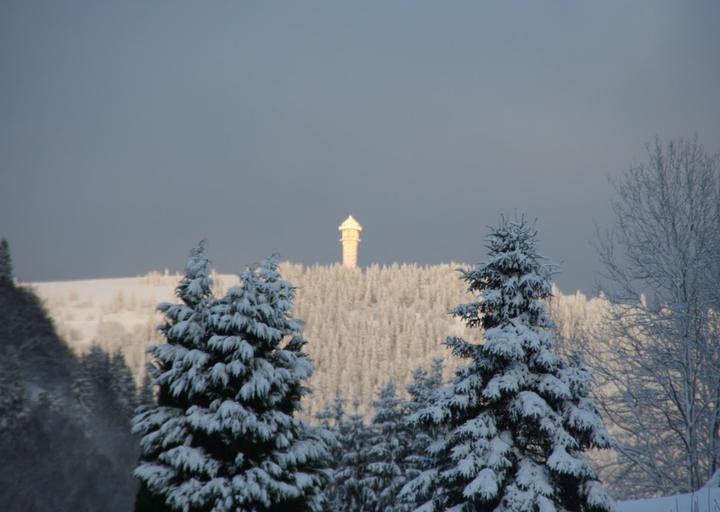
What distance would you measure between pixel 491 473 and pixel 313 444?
16.6 ft

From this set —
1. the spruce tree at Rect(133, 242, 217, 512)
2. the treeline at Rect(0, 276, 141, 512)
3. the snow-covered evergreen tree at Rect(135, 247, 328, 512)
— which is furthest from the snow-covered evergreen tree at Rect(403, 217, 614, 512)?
the treeline at Rect(0, 276, 141, 512)

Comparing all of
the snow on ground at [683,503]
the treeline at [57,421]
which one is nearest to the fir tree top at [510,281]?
the snow on ground at [683,503]

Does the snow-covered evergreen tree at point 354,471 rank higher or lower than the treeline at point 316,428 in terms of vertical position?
lower

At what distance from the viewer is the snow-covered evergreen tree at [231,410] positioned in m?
14.0

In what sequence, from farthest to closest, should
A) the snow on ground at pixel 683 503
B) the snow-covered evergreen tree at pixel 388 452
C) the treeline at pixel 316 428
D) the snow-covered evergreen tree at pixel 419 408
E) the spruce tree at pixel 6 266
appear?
the spruce tree at pixel 6 266 < the snow-covered evergreen tree at pixel 388 452 < the snow-covered evergreen tree at pixel 419 408 < the treeline at pixel 316 428 < the snow on ground at pixel 683 503

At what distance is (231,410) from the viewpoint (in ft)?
46.1

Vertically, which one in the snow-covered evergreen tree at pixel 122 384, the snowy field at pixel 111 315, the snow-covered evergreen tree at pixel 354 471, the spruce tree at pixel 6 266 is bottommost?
the snow-covered evergreen tree at pixel 354 471

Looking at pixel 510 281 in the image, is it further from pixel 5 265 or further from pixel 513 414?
pixel 5 265

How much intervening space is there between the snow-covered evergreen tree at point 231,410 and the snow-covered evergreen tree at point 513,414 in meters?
3.08

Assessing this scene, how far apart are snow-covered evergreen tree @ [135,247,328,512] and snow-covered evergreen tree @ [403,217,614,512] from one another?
3084mm

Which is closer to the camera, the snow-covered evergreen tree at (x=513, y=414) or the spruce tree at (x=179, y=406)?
the snow-covered evergreen tree at (x=513, y=414)

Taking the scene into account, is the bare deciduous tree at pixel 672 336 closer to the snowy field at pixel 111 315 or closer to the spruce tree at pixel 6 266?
the spruce tree at pixel 6 266

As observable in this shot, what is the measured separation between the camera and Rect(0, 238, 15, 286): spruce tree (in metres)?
60.1

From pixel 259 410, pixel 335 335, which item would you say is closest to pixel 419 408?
pixel 259 410
